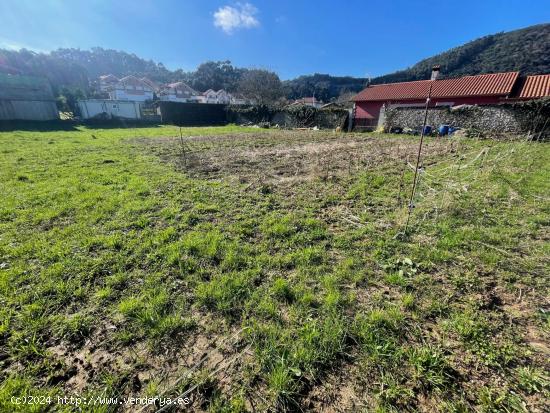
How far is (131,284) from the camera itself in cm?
264

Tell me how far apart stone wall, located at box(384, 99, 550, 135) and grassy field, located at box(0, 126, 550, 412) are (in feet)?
36.0

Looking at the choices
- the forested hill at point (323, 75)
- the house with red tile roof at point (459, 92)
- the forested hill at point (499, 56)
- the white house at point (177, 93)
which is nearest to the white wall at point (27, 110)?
the forested hill at point (323, 75)

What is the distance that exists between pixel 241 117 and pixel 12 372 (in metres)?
25.9

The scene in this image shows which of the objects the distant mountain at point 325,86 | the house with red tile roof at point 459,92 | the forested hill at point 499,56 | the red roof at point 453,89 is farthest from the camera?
the distant mountain at point 325,86

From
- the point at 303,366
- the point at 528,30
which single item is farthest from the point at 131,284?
the point at 528,30

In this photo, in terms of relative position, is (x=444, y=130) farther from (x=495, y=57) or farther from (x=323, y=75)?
(x=323, y=75)

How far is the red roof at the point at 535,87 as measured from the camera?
1724cm

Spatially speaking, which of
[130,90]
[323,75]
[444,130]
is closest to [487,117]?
[444,130]

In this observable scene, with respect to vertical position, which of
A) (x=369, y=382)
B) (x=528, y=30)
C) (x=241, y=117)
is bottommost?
(x=369, y=382)

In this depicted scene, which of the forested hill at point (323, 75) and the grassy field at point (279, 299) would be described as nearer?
the grassy field at point (279, 299)

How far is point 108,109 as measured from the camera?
25047mm

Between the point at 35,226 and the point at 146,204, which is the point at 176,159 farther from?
the point at 35,226

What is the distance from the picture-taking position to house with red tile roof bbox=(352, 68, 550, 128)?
18170 mm

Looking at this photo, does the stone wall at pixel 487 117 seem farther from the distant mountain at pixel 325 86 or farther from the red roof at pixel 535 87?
the distant mountain at pixel 325 86
